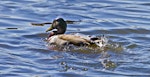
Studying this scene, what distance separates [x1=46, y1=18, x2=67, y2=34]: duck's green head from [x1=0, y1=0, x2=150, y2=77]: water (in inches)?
13.5

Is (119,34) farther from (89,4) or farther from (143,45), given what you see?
(89,4)

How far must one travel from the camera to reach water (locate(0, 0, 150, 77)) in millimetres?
10562

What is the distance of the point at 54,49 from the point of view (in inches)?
491

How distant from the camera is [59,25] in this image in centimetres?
1358

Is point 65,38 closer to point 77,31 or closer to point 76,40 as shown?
point 76,40

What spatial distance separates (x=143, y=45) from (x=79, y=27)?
241 cm

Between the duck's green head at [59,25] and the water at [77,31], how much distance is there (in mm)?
342

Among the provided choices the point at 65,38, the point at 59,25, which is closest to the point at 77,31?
the point at 59,25

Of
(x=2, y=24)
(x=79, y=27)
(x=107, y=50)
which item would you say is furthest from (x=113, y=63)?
(x=2, y=24)

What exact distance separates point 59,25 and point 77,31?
66cm

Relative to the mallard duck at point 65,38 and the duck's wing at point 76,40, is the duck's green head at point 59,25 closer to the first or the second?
the mallard duck at point 65,38

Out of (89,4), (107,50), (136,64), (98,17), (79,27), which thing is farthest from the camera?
(89,4)

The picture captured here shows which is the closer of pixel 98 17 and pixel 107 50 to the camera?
pixel 107 50

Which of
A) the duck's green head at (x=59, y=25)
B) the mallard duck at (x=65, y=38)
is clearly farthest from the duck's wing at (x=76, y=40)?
the duck's green head at (x=59, y=25)
